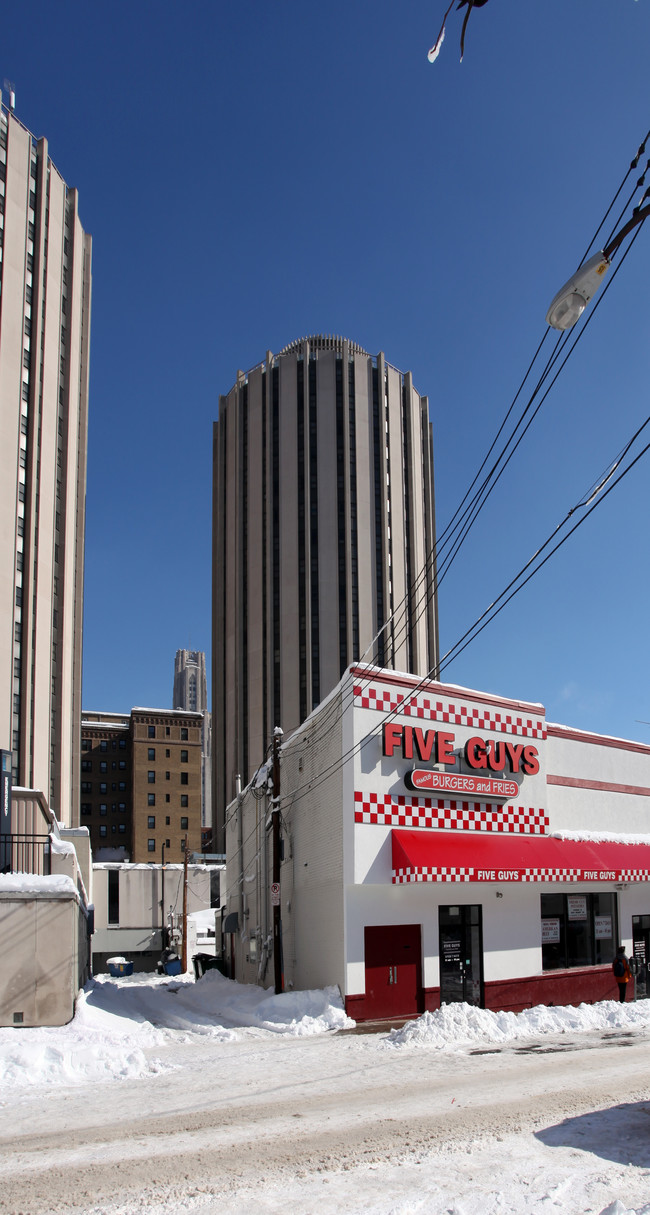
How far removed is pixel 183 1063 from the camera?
15820mm

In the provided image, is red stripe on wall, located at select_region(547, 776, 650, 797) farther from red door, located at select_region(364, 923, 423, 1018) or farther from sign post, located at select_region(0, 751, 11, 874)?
sign post, located at select_region(0, 751, 11, 874)

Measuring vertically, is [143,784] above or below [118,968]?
above

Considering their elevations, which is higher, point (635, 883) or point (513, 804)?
point (513, 804)

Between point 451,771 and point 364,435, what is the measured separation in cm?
8212

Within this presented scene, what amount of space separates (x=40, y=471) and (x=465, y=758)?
179 ft

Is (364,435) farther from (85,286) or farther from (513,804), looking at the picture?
(513,804)

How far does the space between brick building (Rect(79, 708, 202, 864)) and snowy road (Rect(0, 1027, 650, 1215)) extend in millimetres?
105593

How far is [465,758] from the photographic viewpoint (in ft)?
78.5

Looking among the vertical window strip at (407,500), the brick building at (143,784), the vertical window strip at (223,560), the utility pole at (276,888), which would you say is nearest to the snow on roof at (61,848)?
the utility pole at (276,888)

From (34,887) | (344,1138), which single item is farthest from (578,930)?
(344,1138)

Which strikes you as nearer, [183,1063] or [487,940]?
[183,1063]

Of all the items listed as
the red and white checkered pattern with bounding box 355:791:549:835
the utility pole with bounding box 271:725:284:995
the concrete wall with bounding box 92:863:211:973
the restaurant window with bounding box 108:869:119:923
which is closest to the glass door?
the red and white checkered pattern with bounding box 355:791:549:835

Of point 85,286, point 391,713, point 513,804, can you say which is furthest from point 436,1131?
point 85,286

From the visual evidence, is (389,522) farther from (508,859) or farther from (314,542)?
(508,859)
